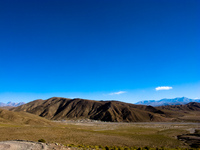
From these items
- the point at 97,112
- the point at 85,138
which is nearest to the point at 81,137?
the point at 85,138

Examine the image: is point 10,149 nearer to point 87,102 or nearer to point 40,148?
point 40,148

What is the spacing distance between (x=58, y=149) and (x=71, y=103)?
591ft

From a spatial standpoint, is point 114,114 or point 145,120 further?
point 114,114

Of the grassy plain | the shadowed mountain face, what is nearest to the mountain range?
the shadowed mountain face

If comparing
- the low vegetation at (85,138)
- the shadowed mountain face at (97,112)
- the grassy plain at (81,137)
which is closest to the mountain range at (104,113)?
the shadowed mountain face at (97,112)

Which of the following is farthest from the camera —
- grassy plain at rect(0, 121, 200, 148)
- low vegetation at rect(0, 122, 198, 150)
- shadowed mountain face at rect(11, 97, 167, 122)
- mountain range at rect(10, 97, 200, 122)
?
shadowed mountain face at rect(11, 97, 167, 122)

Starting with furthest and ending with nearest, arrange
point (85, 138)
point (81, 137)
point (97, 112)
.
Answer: point (97, 112), point (81, 137), point (85, 138)

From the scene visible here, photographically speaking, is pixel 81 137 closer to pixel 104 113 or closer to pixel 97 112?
pixel 104 113

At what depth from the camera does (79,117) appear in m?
164

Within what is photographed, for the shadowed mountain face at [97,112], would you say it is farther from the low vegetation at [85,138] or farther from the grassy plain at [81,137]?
the low vegetation at [85,138]

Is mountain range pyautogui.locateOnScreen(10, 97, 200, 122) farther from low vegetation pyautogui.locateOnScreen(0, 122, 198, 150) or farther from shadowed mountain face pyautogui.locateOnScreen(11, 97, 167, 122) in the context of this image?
low vegetation pyautogui.locateOnScreen(0, 122, 198, 150)

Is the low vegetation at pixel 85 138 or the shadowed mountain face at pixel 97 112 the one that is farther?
the shadowed mountain face at pixel 97 112

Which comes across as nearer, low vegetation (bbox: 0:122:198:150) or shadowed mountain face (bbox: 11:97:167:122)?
low vegetation (bbox: 0:122:198:150)

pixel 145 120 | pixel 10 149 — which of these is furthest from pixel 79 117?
pixel 10 149
